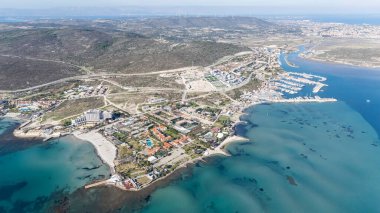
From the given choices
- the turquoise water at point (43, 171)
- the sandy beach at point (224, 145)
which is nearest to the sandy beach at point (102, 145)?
the turquoise water at point (43, 171)

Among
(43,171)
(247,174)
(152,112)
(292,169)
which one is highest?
(152,112)

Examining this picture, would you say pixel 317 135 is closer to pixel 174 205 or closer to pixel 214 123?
pixel 214 123

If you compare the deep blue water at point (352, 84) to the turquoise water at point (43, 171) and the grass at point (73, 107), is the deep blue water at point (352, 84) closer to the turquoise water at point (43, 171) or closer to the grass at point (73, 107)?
the turquoise water at point (43, 171)

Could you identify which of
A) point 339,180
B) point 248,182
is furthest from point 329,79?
point 248,182

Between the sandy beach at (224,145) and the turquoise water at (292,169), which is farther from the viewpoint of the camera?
the sandy beach at (224,145)

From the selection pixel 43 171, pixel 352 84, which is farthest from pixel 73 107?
pixel 352 84

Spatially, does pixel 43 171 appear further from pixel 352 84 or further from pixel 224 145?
pixel 352 84
